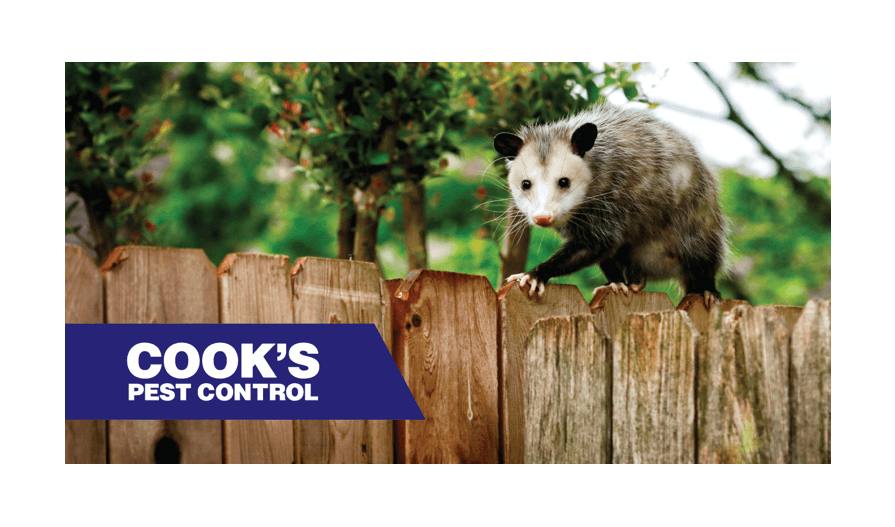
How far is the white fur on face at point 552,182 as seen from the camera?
2.28m

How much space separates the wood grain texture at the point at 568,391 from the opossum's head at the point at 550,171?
47 centimetres

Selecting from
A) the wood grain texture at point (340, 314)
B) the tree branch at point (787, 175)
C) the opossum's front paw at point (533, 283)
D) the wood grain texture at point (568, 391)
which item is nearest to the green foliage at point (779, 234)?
the tree branch at point (787, 175)

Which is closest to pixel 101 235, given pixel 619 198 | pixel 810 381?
pixel 619 198

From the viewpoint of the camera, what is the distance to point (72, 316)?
1760 millimetres

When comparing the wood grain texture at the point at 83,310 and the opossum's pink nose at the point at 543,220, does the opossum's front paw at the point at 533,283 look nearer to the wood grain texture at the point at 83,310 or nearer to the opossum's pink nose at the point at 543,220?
the opossum's pink nose at the point at 543,220

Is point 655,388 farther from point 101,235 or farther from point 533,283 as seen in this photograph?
point 101,235

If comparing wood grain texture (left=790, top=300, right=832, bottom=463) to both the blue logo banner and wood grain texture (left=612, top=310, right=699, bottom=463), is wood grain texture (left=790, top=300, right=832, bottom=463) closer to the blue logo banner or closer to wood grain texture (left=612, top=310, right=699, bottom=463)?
wood grain texture (left=612, top=310, right=699, bottom=463)

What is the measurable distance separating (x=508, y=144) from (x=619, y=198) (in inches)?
18.3

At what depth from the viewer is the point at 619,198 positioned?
2.51 m

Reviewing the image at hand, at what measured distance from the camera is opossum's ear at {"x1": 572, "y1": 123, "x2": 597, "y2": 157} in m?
2.32

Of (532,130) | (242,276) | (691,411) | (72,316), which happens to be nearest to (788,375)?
(691,411)

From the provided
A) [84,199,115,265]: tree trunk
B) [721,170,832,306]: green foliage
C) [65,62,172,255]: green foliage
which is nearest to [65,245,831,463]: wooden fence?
[65,62,172,255]: green foliage

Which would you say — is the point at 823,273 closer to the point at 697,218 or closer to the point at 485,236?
the point at 697,218

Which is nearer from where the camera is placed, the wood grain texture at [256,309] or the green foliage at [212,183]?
the wood grain texture at [256,309]
